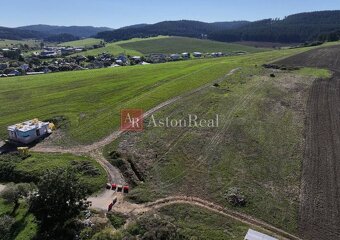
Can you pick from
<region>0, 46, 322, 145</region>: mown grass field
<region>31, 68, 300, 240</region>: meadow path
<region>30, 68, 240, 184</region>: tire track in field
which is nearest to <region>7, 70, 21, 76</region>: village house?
<region>0, 46, 322, 145</region>: mown grass field

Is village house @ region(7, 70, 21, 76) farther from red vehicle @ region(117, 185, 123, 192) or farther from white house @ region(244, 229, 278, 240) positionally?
white house @ region(244, 229, 278, 240)

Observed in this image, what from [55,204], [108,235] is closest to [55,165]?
[55,204]

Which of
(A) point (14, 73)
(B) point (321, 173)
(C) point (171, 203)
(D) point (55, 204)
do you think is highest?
(D) point (55, 204)

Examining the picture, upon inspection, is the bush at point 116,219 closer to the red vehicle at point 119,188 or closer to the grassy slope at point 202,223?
the grassy slope at point 202,223

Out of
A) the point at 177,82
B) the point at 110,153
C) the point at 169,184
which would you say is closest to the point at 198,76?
the point at 177,82

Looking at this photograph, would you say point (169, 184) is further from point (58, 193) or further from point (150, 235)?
point (58, 193)

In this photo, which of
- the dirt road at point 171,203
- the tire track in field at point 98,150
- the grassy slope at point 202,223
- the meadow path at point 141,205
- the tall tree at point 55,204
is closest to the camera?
the grassy slope at point 202,223

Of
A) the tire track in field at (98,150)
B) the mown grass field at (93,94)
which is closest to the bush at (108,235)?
the tire track in field at (98,150)

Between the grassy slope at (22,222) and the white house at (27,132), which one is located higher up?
the white house at (27,132)

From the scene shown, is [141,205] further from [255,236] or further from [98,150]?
[98,150]
